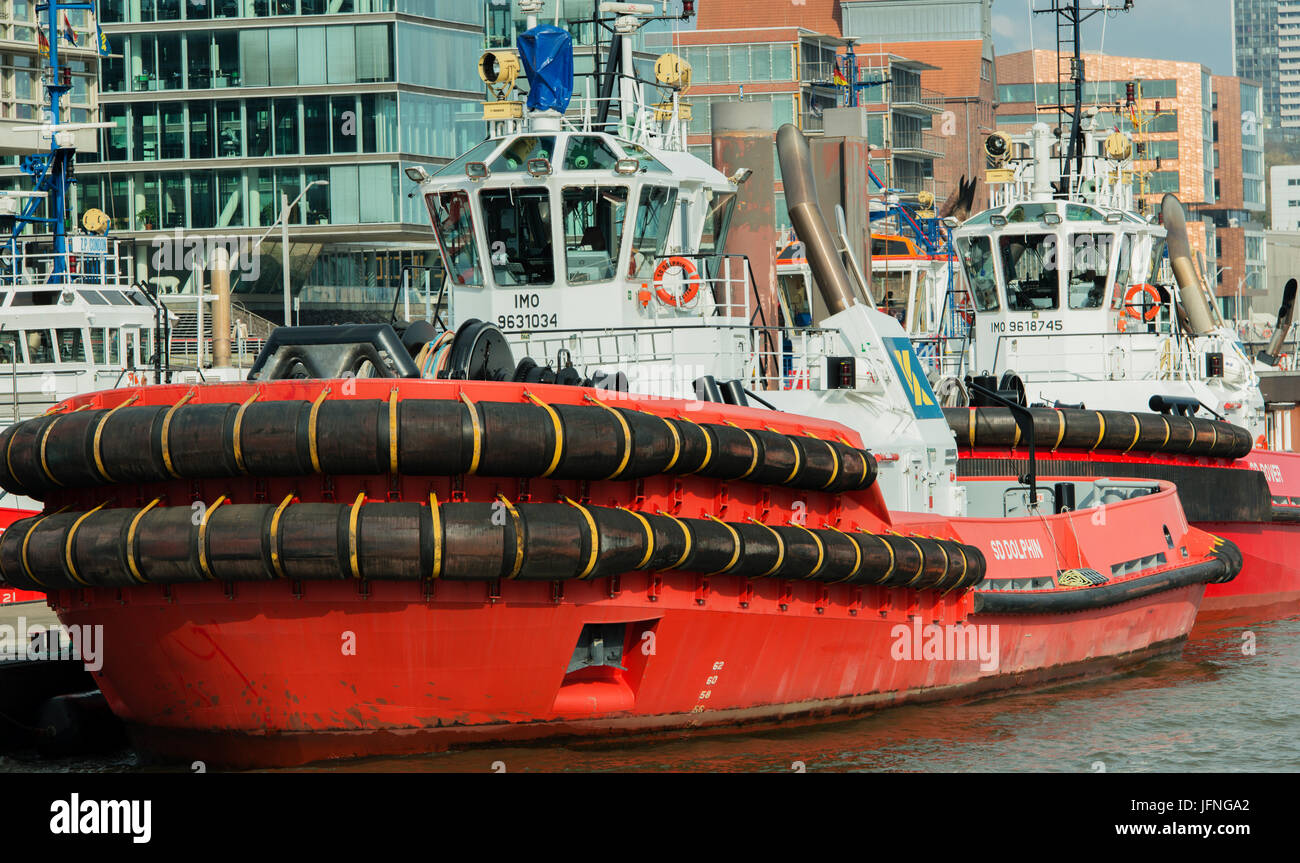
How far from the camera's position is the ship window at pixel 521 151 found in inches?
471

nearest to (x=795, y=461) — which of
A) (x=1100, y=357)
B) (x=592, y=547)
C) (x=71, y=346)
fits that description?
(x=592, y=547)

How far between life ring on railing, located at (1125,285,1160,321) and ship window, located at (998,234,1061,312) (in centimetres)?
83

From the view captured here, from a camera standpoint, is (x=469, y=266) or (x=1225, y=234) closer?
(x=469, y=266)

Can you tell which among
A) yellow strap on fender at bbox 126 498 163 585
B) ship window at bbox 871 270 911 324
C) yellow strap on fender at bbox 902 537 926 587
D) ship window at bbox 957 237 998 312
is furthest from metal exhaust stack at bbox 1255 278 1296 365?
yellow strap on fender at bbox 126 498 163 585

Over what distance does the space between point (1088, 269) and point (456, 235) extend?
30.4 ft

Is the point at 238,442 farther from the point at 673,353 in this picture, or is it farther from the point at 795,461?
the point at 673,353

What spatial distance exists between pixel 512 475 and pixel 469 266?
14.8ft

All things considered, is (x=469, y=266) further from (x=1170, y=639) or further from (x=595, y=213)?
(x=1170, y=639)

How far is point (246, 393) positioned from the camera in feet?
27.0

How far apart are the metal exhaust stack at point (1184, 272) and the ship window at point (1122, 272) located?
181cm

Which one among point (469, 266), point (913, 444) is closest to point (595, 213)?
point (469, 266)

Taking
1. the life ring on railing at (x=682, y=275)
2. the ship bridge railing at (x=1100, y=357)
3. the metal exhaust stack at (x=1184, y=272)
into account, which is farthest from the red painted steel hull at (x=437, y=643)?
the metal exhaust stack at (x=1184, y=272)

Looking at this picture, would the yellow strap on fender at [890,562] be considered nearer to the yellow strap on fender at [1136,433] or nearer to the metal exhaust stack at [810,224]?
the metal exhaust stack at [810,224]

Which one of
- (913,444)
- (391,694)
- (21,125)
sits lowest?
(391,694)
